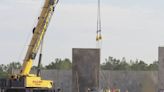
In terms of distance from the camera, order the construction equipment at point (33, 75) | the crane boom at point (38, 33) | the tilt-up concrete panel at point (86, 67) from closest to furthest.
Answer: the construction equipment at point (33, 75)
the crane boom at point (38, 33)
the tilt-up concrete panel at point (86, 67)

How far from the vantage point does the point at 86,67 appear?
61.7 metres

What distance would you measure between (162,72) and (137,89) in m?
8.79

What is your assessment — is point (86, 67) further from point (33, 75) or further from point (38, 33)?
→ point (33, 75)

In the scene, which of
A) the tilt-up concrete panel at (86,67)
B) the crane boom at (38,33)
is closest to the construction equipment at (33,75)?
the crane boom at (38,33)

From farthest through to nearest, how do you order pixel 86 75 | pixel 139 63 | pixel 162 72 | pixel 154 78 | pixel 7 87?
pixel 139 63 → pixel 154 78 → pixel 162 72 → pixel 86 75 → pixel 7 87

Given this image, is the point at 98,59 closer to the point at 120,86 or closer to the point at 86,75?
the point at 86,75

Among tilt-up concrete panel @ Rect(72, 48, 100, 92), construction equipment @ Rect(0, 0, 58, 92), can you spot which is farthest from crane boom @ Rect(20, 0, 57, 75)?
tilt-up concrete panel @ Rect(72, 48, 100, 92)

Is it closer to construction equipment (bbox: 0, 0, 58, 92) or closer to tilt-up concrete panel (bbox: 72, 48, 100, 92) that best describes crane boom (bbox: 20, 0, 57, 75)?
construction equipment (bbox: 0, 0, 58, 92)

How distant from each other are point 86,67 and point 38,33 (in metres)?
15.2

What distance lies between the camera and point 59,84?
74.6 metres

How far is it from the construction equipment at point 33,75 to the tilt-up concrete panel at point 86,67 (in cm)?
1401

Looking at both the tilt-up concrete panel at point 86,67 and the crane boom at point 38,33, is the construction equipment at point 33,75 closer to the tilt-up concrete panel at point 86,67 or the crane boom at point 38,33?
the crane boom at point 38,33

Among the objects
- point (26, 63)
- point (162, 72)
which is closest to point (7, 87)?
point (26, 63)

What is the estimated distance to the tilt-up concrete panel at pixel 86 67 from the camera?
202 feet
